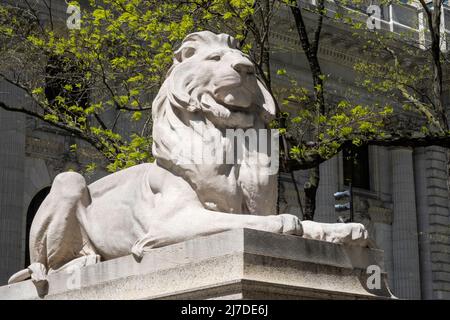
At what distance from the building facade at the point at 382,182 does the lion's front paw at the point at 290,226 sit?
20.3 m

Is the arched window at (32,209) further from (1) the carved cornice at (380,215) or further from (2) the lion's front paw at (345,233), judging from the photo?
(2) the lion's front paw at (345,233)

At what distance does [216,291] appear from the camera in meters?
6.08

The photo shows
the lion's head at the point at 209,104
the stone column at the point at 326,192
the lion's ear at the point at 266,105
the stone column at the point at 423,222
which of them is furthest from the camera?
the stone column at the point at 423,222

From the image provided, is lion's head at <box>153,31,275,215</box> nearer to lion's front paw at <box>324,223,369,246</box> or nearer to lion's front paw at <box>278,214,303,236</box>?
lion's front paw at <box>278,214,303,236</box>

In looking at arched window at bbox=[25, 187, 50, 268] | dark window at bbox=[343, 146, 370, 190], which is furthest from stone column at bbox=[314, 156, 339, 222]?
arched window at bbox=[25, 187, 50, 268]

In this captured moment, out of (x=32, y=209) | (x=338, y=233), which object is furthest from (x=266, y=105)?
(x=32, y=209)

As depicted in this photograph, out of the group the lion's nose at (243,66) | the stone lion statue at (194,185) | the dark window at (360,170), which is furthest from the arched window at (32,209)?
the lion's nose at (243,66)

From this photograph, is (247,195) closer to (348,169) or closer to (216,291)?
(216,291)

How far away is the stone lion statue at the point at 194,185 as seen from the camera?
6.75 metres

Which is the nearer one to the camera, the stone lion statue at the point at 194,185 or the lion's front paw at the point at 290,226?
the lion's front paw at the point at 290,226

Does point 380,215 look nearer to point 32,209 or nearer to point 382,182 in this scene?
point 382,182

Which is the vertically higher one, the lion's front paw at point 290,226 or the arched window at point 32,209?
the arched window at point 32,209

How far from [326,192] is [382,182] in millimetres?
4489

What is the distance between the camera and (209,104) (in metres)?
7.09
